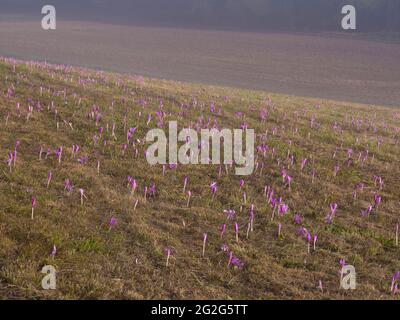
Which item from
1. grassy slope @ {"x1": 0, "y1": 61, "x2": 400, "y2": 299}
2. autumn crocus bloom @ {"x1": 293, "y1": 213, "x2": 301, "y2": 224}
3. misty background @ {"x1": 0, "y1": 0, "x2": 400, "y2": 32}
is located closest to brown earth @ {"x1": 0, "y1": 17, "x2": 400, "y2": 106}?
misty background @ {"x1": 0, "y1": 0, "x2": 400, "y2": 32}

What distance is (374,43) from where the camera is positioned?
342 feet

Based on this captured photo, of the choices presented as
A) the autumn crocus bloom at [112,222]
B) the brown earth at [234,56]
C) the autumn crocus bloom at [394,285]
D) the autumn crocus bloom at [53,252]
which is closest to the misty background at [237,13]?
the brown earth at [234,56]

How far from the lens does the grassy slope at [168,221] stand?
7.25 m

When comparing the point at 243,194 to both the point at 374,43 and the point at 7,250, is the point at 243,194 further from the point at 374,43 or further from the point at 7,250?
the point at 374,43

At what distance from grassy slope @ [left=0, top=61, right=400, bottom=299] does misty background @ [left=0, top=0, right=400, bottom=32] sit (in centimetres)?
12013

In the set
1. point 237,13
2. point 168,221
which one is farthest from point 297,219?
point 237,13

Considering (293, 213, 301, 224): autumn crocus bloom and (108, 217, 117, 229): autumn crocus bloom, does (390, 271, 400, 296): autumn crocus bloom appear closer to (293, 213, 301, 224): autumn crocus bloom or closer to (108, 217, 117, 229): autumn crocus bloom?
(293, 213, 301, 224): autumn crocus bloom

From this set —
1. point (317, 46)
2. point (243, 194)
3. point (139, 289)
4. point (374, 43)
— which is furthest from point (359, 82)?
point (139, 289)

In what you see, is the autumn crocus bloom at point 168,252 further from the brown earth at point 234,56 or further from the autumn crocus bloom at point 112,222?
the brown earth at point 234,56

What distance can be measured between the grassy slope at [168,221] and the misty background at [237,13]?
120 m

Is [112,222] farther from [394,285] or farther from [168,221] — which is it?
[394,285]

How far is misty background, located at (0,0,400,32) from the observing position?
12988cm

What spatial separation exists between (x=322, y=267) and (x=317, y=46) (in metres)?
96.6

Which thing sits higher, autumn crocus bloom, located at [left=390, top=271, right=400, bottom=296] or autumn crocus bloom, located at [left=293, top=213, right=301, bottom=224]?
autumn crocus bloom, located at [left=293, top=213, right=301, bottom=224]
